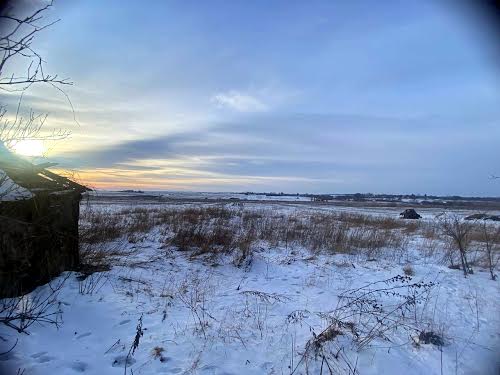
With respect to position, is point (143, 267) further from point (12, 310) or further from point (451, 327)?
point (451, 327)

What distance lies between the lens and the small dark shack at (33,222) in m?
4.45

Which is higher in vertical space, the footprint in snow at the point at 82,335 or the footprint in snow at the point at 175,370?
the footprint in snow at the point at 82,335

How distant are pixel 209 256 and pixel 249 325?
14.7ft

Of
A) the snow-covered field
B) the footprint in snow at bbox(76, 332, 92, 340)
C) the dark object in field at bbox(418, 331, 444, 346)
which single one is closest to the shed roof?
the snow-covered field

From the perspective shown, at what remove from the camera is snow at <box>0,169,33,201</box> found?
423 cm

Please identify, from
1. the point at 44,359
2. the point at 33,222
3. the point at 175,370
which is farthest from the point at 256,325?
the point at 33,222

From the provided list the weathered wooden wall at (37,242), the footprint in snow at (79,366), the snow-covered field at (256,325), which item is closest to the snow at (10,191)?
the weathered wooden wall at (37,242)

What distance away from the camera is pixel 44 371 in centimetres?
332

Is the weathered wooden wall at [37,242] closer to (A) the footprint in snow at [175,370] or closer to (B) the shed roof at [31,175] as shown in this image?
(B) the shed roof at [31,175]

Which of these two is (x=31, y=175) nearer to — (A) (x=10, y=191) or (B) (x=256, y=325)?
(A) (x=10, y=191)

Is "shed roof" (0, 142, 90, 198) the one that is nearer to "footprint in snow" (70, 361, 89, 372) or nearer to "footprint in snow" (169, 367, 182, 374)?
"footprint in snow" (70, 361, 89, 372)

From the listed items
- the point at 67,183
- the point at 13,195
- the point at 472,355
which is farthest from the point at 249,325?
the point at 67,183

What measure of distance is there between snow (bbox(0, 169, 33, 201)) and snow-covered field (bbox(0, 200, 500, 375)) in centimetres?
142

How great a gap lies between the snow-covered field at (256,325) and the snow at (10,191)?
142cm
